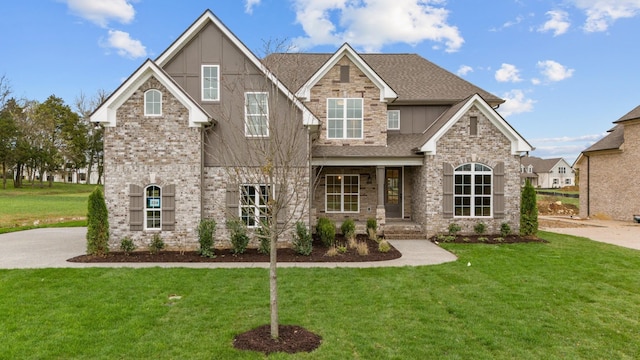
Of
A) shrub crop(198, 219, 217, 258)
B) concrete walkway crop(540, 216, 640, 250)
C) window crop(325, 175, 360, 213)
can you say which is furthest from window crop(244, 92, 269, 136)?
concrete walkway crop(540, 216, 640, 250)

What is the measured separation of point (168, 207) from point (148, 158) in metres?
1.81

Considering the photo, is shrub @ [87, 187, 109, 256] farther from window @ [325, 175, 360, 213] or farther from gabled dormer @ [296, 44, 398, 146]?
window @ [325, 175, 360, 213]

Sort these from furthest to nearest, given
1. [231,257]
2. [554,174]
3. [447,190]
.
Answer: [554,174]
[447,190]
[231,257]

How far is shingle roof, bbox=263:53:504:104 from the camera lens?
57.6 feet

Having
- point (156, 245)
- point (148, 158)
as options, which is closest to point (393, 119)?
point (148, 158)

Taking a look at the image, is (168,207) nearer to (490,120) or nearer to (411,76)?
(490,120)

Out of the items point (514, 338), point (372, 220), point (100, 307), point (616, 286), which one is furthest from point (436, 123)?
point (100, 307)

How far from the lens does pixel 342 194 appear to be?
1769cm

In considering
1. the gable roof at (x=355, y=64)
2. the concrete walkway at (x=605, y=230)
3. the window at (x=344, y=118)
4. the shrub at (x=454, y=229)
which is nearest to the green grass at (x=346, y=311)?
the shrub at (x=454, y=229)

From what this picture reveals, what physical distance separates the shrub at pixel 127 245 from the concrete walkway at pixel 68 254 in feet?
4.59

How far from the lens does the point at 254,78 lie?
13.4m

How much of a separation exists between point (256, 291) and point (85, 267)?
18.7 feet

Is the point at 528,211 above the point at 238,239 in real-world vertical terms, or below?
above

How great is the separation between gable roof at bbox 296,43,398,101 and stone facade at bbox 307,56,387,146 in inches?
6.4
